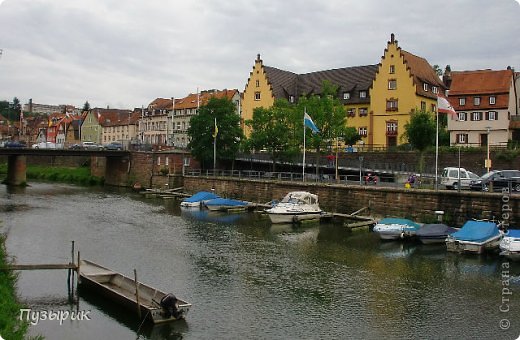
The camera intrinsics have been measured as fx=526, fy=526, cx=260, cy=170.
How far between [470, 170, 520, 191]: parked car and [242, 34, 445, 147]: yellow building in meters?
31.8

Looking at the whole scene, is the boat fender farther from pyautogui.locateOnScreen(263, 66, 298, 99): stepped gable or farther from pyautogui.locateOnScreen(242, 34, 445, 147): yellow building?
pyautogui.locateOnScreen(263, 66, 298, 99): stepped gable

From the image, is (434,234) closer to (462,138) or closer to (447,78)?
(462,138)

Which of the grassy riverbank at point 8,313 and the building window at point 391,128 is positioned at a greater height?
the building window at point 391,128

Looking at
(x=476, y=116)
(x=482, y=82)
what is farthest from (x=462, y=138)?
(x=482, y=82)

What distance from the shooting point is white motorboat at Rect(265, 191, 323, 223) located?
154 ft

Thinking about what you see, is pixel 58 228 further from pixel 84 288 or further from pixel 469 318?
pixel 469 318

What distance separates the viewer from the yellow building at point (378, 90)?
244 ft

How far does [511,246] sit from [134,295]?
71.7 ft

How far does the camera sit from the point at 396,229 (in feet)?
124

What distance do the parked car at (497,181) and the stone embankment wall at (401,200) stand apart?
70.0 inches

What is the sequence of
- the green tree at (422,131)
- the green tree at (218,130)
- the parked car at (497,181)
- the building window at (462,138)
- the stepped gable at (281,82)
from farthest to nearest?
the stepped gable at (281,82), the green tree at (218,130), the building window at (462,138), the green tree at (422,131), the parked car at (497,181)

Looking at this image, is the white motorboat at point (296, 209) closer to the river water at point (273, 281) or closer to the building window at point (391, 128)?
the river water at point (273, 281)

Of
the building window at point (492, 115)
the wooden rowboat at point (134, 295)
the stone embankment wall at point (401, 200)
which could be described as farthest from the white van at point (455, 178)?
the wooden rowboat at point (134, 295)

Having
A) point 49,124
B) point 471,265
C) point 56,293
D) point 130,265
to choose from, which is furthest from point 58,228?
point 49,124
